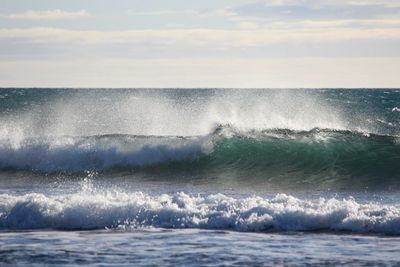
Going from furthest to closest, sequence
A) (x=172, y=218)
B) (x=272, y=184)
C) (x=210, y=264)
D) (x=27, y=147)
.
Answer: (x=27, y=147)
(x=272, y=184)
(x=172, y=218)
(x=210, y=264)

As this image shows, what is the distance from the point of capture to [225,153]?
27547 mm

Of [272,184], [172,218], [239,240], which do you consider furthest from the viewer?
[272,184]

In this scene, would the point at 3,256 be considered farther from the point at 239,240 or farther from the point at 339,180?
the point at 339,180

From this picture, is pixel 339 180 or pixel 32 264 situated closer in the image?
pixel 32 264

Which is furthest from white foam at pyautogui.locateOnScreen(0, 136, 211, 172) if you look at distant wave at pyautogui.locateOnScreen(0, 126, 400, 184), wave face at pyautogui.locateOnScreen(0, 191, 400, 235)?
wave face at pyautogui.locateOnScreen(0, 191, 400, 235)

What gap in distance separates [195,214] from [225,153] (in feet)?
35.6

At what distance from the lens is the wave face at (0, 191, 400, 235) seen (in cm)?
1599

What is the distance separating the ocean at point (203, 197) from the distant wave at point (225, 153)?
0.06m

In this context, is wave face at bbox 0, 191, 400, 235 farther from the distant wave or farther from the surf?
the distant wave

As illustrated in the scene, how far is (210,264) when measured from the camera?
12.4 m

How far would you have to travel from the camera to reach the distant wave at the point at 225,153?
26109 mm

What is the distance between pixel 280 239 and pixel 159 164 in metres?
12.6

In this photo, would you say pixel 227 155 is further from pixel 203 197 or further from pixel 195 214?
pixel 195 214

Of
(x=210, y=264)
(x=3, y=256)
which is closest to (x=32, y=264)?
(x=3, y=256)
